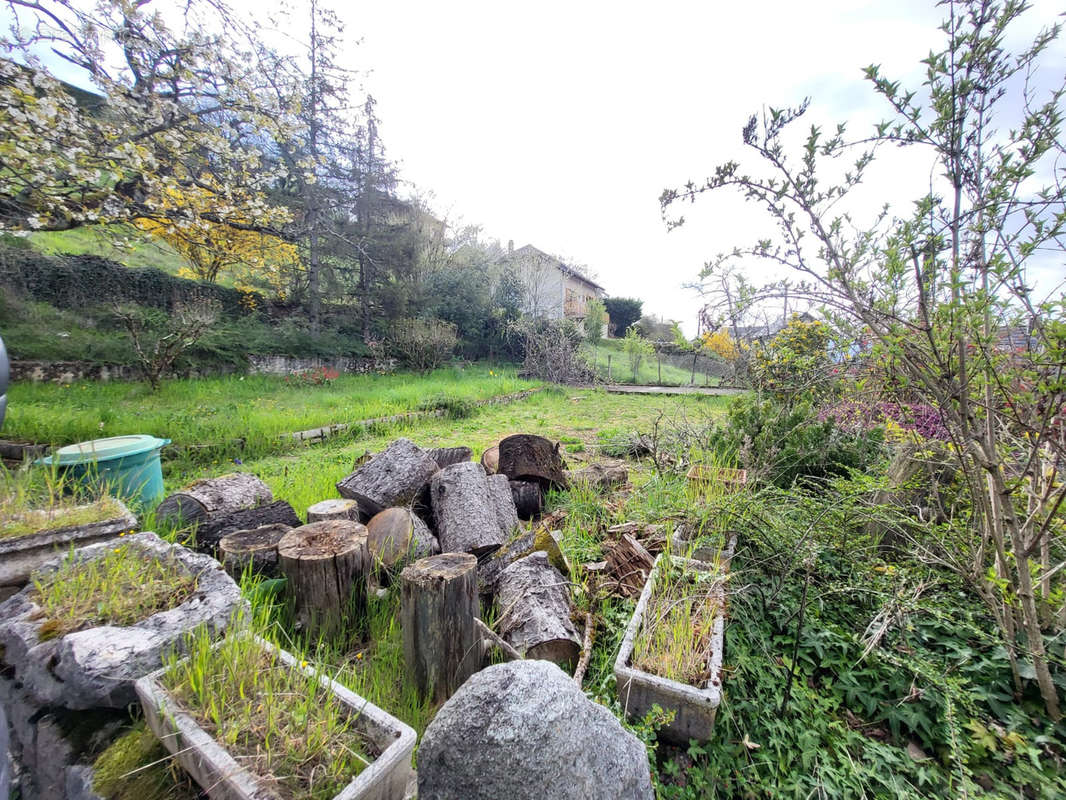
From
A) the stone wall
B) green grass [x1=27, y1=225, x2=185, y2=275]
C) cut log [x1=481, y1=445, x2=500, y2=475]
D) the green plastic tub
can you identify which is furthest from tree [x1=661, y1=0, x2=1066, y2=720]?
the stone wall

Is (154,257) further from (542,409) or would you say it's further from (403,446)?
(403,446)

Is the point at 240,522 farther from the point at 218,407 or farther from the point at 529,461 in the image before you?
the point at 218,407

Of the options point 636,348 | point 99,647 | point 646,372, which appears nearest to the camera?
point 99,647

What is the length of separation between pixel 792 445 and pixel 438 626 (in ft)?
10.7

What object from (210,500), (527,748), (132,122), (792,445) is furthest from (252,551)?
(132,122)

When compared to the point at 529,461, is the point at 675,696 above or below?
below

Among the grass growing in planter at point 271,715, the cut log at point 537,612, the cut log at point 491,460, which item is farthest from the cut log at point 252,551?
the cut log at point 491,460

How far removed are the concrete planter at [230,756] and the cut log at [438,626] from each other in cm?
47

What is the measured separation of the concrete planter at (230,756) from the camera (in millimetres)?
1172

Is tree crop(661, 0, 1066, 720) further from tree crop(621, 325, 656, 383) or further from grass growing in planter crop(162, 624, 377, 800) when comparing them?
tree crop(621, 325, 656, 383)

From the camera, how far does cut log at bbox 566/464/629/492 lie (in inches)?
165

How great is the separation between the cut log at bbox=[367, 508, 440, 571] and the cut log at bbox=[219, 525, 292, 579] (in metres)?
0.54

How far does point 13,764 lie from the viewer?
1.65m

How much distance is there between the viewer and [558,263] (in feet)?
78.5
